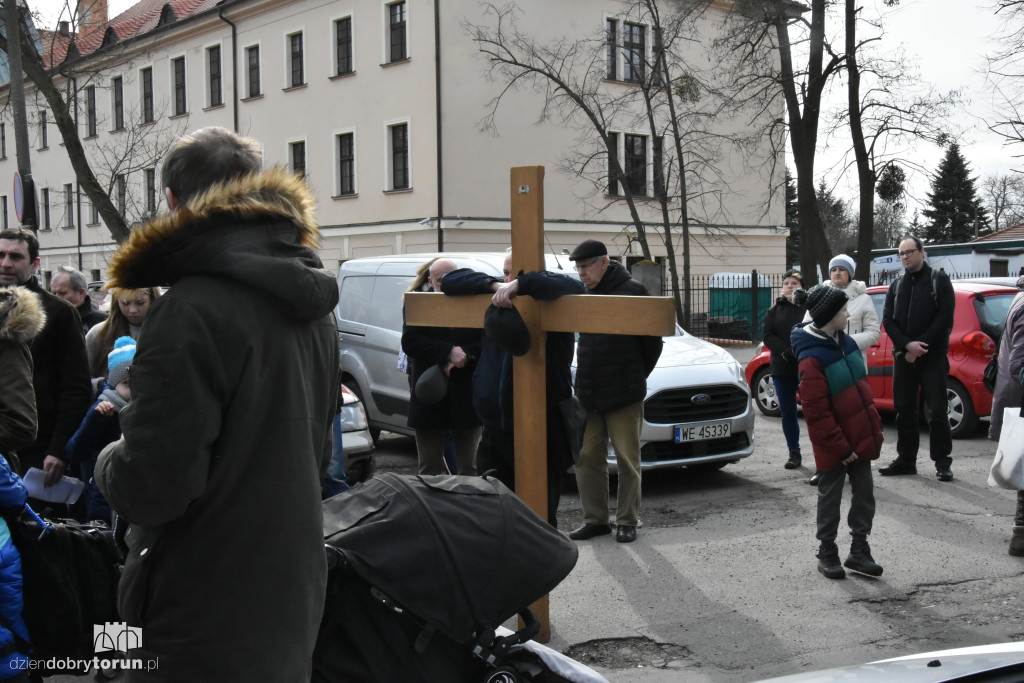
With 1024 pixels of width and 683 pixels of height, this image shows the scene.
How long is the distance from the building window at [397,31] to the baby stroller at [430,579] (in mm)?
26607

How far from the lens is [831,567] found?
18.0 feet

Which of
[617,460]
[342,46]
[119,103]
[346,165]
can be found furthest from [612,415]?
[119,103]

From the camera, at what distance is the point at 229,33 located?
33.8 m

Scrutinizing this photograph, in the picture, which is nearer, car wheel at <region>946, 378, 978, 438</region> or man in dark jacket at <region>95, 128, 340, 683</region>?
man in dark jacket at <region>95, 128, 340, 683</region>

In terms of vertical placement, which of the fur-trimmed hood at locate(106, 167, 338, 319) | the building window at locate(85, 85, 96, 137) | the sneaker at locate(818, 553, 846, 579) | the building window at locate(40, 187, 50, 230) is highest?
the building window at locate(85, 85, 96, 137)

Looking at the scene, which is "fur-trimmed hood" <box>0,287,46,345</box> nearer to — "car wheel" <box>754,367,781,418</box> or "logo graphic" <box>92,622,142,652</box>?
"logo graphic" <box>92,622,142,652</box>

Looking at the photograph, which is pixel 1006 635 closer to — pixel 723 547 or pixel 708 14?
pixel 723 547

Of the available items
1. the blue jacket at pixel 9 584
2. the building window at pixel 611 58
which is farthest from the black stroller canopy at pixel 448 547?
the building window at pixel 611 58

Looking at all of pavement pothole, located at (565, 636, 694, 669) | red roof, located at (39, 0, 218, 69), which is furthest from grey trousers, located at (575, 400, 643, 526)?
red roof, located at (39, 0, 218, 69)

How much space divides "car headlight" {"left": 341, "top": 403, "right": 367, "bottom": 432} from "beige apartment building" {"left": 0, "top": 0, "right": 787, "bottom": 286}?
1720 cm

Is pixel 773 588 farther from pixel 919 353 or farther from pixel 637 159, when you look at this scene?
pixel 637 159

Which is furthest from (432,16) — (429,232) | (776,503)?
(776,503)

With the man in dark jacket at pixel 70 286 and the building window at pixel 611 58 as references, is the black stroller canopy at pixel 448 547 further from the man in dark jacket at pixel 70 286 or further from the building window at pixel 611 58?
the building window at pixel 611 58

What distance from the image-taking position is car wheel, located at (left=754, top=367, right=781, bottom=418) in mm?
11664
